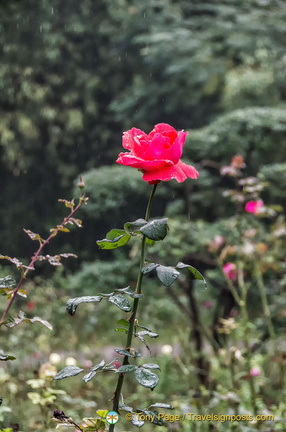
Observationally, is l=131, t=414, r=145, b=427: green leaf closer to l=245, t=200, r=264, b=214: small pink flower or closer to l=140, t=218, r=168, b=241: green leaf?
l=140, t=218, r=168, b=241: green leaf

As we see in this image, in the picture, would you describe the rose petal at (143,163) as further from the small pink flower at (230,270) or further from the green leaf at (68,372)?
the small pink flower at (230,270)

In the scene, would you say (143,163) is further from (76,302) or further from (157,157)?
(76,302)

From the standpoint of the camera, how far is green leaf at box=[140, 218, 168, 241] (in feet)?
2.91

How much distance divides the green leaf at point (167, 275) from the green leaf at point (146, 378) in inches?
5.7

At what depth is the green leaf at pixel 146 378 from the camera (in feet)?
2.84

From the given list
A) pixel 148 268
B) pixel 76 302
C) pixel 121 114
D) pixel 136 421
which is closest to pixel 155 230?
pixel 148 268

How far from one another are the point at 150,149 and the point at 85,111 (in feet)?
23.6

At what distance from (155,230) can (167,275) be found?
71 millimetres

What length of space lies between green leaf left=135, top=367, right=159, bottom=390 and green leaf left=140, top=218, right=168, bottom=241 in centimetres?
21

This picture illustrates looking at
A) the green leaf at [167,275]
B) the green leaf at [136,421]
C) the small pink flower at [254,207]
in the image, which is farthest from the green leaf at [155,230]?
the small pink flower at [254,207]

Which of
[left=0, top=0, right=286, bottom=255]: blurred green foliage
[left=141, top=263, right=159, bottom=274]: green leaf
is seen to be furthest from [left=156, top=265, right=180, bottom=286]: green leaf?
[left=0, top=0, right=286, bottom=255]: blurred green foliage

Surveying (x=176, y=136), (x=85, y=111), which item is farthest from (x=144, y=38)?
(x=176, y=136)

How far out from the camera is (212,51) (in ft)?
22.2

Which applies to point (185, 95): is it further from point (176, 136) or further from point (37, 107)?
point (176, 136)
